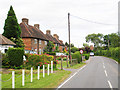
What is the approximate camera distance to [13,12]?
131 ft

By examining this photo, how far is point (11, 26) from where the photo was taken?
38.9m

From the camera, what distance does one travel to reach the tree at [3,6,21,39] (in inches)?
1537

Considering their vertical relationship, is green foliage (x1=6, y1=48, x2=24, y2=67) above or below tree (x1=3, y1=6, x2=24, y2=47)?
below

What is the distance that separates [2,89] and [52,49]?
4791cm

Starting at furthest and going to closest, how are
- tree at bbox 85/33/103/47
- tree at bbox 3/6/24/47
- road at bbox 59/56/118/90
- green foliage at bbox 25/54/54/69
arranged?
tree at bbox 85/33/103/47 < tree at bbox 3/6/24/47 < green foliage at bbox 25/54/54/69 < road at bbox 59/56/118/90

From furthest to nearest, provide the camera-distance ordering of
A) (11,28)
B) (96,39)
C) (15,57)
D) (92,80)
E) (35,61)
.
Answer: (96,39) < (11,28) < (15,57) < (35,61) < (92,80)

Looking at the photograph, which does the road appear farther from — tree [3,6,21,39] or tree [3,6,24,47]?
tree [3,6,21,39]

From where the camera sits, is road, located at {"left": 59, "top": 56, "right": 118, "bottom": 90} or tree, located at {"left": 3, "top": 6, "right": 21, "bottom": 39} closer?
road, located at {"left": 59, "top": 56, "right": 118, "bottom": 90}

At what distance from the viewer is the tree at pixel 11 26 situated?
39031 millimetres

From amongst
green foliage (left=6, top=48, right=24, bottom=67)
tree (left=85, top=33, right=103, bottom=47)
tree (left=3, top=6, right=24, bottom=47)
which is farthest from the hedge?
tree (left=85, top=33, right=103, bottom=47)

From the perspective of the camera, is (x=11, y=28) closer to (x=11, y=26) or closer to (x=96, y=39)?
(x=11, y=26)

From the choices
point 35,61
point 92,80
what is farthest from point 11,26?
point 92,80

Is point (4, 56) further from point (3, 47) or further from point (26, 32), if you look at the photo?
point (26, 32)

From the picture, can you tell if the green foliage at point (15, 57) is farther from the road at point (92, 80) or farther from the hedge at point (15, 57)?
the road at point (92, 80)
